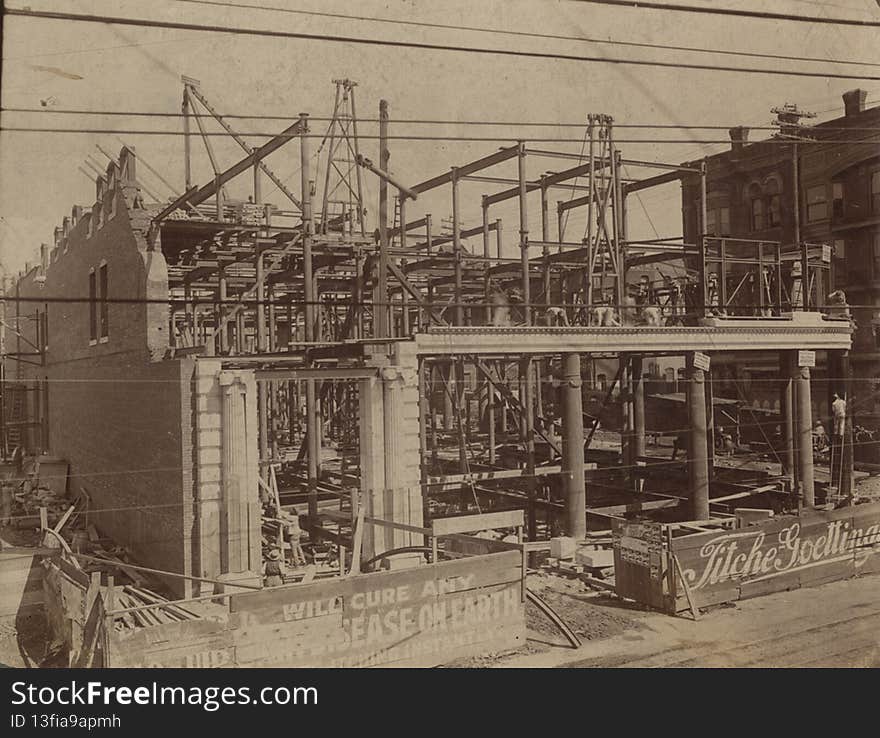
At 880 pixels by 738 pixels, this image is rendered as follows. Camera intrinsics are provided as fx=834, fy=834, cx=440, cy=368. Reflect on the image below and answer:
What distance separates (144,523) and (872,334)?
30.2 meters

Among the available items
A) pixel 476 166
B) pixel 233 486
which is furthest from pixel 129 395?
pixel 476 166

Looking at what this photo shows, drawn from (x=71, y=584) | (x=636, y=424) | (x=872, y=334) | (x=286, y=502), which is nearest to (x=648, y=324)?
(x=636, y=424)

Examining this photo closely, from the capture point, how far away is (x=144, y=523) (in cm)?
1828

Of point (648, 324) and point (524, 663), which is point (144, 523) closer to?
point (524, 663)

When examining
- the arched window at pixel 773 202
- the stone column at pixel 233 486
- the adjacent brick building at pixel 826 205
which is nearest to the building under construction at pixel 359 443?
the stone column at pixel 233 486

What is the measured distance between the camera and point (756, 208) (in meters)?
41.2

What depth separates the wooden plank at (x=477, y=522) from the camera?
1534 centimetres

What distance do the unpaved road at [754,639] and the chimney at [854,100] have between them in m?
28.1

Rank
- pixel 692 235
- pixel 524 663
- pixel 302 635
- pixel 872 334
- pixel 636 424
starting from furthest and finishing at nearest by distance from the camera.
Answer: pixel 692 235 < pixel 872 334 < pixel 636 424 < pixel 524 663 < pixel 302 635

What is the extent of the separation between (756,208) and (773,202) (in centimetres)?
99

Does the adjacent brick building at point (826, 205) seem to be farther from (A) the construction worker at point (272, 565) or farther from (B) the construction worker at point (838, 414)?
(A) the construction worker at point (272, 565)

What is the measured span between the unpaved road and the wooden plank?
9.47 feet

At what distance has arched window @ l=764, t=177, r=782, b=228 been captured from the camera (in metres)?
39.9

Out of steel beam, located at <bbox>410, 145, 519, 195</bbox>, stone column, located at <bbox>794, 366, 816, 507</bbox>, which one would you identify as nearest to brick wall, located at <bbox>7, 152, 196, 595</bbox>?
steel beam, located at <bbox>410, 145, 519, 195</bbox>
